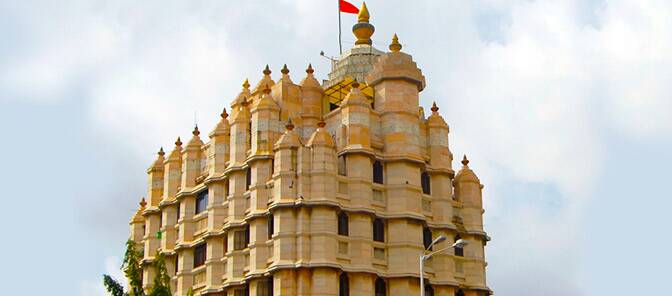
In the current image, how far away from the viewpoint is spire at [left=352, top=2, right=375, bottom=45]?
238 ft

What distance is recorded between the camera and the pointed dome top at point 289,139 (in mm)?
62250

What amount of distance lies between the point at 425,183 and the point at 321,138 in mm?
8105

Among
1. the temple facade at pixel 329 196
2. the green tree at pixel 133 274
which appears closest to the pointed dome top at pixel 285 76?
the temple facade at pixel 329 196

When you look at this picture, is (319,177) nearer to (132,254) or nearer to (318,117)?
(318,117)

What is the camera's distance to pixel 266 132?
64.7m

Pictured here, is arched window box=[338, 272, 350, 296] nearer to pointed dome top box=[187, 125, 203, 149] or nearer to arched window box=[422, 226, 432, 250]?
arched window box=[422, 226, 432, 250]

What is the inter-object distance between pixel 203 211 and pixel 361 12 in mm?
17124

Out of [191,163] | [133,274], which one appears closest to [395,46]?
[191,163]

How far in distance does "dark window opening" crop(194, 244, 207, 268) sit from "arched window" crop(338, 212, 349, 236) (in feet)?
34.6

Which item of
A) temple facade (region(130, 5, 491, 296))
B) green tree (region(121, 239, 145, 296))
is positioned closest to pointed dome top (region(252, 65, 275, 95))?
temple facade (region(130, 5, 491, 296))

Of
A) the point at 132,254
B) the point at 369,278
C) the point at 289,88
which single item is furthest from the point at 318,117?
the point at 132,254

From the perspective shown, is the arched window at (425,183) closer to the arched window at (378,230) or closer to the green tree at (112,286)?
the arched window at (378,230)

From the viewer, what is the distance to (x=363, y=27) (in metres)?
72.7

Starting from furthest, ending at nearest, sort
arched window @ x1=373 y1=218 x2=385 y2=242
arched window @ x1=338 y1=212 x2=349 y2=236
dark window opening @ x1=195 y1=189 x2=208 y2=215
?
dark window opening @ x1=195 y1=189 x2=208 y2=215, arched window @ x1=373 y1=218 x2=385 y2=242, arched window @ x1=338 y1=212 x2=349 y2=236
